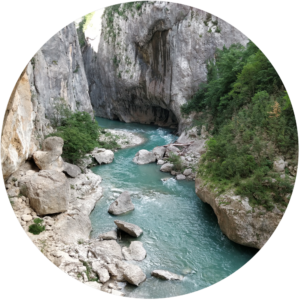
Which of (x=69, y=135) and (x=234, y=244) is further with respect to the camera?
(x=69, y=135)

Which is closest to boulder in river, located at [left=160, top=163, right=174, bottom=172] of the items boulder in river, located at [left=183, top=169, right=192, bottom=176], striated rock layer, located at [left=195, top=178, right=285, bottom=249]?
boulder in river, located at [left=183, top=169, right=192, bottom=176]

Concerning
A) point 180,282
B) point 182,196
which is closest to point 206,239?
point 180,282

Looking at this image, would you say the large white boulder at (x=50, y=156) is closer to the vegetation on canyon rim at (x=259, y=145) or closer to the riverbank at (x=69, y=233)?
the riverbank at (x=69, y=233)

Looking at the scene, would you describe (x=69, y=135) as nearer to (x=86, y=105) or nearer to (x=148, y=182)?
(x=148, y=182)

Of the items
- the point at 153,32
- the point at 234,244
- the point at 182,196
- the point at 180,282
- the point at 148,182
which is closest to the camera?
the point at 180,282

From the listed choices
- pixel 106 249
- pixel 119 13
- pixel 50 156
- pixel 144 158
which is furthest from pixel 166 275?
pixel 119 13

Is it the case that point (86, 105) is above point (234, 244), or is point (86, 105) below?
above

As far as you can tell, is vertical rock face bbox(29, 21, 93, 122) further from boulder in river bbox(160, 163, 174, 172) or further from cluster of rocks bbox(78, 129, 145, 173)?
boulder in river bbox(160, 163, 174, 172)
